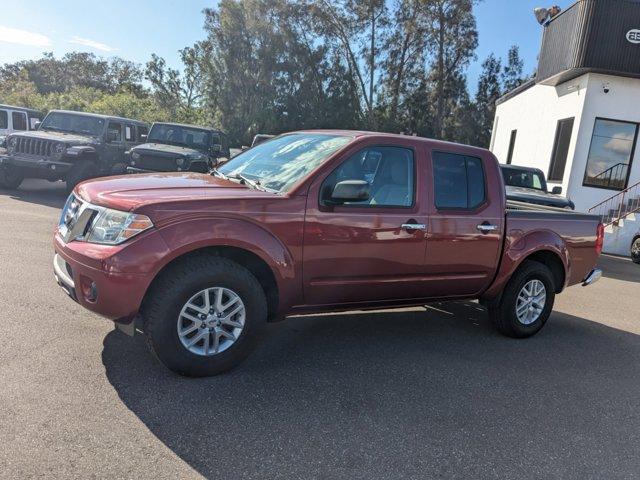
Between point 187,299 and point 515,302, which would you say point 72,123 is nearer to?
point 187,299

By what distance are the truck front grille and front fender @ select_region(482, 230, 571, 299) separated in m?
9.86

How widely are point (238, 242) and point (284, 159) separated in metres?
1.10

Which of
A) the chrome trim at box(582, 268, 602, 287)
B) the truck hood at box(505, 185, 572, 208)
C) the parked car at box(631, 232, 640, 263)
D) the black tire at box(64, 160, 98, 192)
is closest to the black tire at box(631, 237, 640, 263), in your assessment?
the parked car at box(631, 232, 640, 263)

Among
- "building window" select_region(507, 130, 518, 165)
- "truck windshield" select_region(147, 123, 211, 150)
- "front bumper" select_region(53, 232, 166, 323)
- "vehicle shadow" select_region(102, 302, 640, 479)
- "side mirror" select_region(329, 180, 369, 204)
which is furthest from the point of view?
"building window" select_region(507, 130, 518, 165)

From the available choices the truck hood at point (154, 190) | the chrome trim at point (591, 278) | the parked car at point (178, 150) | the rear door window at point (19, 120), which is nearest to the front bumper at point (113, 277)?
the truck hood at point (154, 190)

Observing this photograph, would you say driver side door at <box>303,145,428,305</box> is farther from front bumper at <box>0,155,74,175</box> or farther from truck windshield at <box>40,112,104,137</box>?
truck windshield at <box>40,112,104,137</box>

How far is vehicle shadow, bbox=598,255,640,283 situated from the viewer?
33.6 feet

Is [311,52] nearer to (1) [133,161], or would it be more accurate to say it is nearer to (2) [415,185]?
(1) [133,161]

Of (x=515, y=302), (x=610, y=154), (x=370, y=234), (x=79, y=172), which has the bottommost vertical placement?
(x=515, y=302)

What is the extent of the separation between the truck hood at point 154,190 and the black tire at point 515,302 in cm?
285

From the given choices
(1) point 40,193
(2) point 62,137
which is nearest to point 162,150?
(2) point 62,137

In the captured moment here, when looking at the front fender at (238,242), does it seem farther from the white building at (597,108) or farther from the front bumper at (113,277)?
the white building at (597,108)

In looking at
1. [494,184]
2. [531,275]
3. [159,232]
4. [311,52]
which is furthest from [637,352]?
[311,52]

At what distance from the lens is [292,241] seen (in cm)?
397
